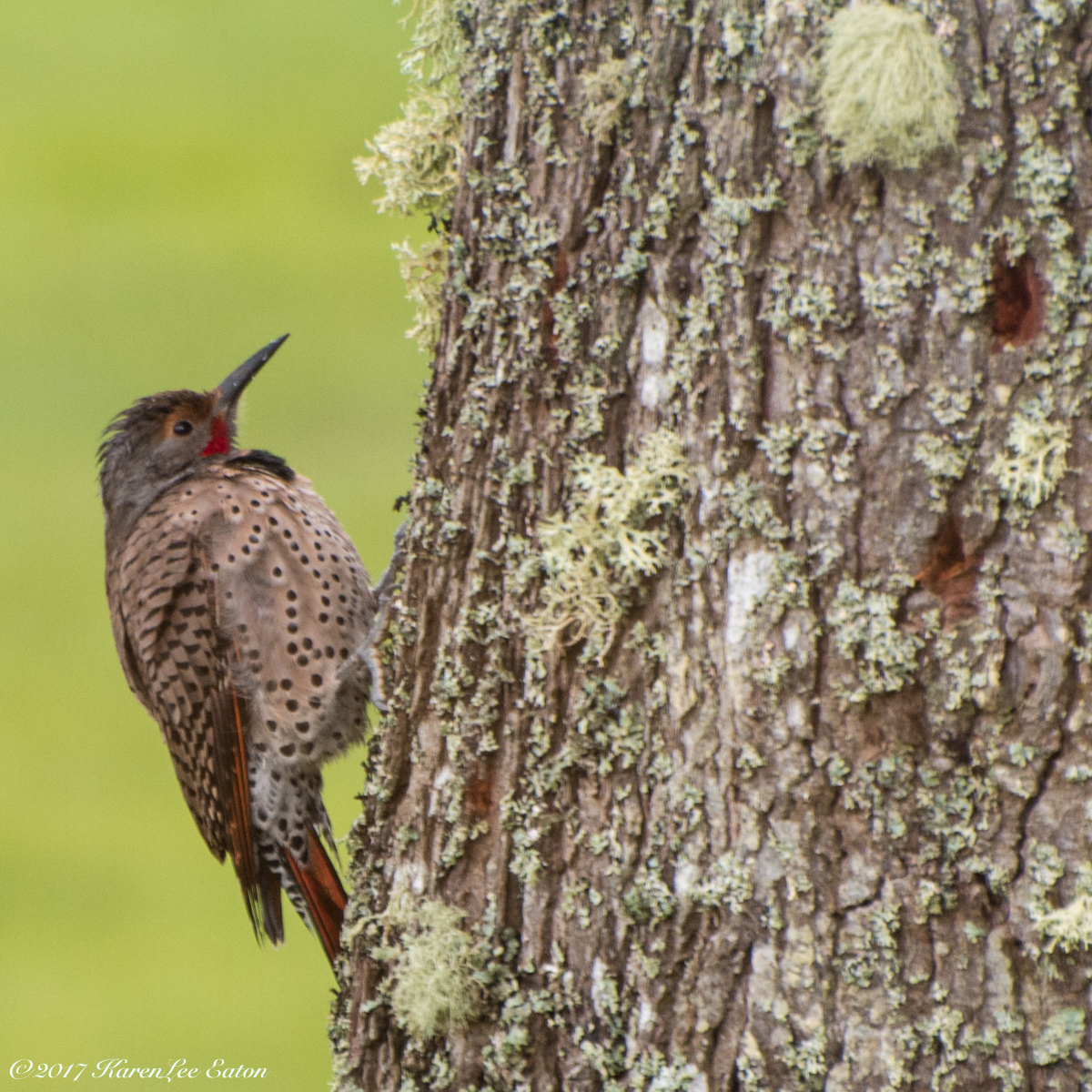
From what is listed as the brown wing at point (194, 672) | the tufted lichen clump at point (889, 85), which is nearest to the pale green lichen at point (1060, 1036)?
the tufted lichen clump at point (889, 85)

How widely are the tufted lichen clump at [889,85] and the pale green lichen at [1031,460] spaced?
12.5 inches

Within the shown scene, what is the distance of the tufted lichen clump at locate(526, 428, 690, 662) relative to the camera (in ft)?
5.76

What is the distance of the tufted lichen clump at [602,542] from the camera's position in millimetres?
1756

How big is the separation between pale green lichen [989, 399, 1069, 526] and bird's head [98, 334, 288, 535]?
7.96ft

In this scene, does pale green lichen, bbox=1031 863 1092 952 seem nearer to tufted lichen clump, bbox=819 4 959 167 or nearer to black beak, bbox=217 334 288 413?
tufted lichen clump, bbox=819 4 959 167

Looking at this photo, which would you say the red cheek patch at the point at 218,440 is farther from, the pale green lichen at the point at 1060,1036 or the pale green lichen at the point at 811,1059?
the pale green lichen at the point at 1060,1036

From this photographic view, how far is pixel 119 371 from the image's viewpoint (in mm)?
8445

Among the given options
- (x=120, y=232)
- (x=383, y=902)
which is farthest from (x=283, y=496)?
(x=120, y=232)

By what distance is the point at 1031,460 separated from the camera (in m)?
1.58

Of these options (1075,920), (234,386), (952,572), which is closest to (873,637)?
(952,572)

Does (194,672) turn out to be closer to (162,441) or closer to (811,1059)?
(162,441)

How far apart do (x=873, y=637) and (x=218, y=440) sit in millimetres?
2456

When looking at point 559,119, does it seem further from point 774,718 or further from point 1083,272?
point 774,718

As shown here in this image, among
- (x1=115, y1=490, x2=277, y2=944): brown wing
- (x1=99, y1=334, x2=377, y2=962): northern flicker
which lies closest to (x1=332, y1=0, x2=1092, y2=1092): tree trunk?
(x1=99, y1=334, x2=377, y2=962): northern flicker
